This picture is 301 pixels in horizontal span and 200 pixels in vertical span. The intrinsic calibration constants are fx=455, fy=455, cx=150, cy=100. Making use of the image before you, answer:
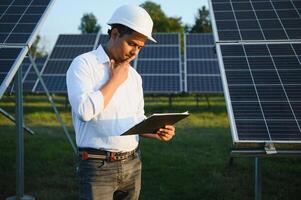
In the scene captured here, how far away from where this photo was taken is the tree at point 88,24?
6669 cm

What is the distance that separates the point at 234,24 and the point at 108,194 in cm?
372

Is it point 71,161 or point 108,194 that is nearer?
point 108,194

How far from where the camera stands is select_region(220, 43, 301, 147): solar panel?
4.10m

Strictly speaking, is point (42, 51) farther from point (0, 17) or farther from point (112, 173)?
point (112, 173)

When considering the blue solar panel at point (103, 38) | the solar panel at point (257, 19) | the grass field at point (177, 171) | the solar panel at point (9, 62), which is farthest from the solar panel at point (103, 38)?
the solar panel at point (9, 62)

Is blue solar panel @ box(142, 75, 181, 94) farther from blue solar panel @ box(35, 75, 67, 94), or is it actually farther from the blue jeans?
the blue jeans

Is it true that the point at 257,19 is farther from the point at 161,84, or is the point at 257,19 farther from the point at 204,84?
the point at 204,84

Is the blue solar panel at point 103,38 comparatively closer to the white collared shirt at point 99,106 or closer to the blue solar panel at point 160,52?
the blue solar panel at point 160,52

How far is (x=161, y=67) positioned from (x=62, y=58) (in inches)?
149

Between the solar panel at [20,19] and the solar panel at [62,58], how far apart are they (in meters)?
8.91

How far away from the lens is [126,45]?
2848 mm

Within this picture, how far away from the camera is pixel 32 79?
18.8 meters

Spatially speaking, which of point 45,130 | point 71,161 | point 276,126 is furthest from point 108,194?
point 45,130

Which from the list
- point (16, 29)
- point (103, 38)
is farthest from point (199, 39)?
point (16, 29)
